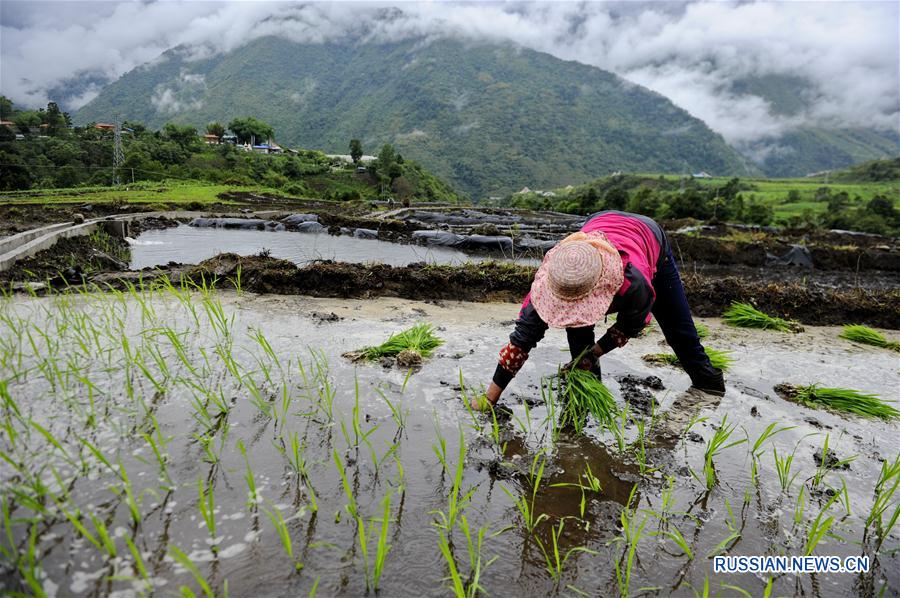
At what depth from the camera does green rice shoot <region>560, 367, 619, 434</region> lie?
104 inches

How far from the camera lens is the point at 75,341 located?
3.24m

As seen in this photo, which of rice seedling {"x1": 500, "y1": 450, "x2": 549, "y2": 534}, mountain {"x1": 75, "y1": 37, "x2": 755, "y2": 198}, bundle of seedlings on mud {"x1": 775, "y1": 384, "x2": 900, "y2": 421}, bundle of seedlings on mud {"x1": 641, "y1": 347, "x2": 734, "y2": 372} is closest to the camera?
rice seedling {"x1": 500, "y1": 450, "x2": 549, "y2": 534}

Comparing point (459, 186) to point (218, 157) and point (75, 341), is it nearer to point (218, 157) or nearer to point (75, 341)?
point (218, 157)

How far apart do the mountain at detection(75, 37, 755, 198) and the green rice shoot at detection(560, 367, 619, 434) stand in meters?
74.8

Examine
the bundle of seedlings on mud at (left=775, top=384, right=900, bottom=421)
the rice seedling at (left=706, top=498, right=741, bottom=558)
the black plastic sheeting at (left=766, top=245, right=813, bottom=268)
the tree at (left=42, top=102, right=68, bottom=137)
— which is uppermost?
the tree at (left=42, top=102, right=68, bottom=137)

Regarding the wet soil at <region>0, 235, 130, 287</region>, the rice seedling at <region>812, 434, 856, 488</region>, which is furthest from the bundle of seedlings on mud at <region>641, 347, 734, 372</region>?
the wet soil at <region>0, 235, 130, 287</region>

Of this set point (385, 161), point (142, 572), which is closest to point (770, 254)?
point (142, 572)

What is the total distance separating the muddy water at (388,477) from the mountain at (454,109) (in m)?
74.6

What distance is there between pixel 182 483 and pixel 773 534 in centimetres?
246

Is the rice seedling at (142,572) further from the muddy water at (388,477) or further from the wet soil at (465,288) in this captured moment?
the wet soil at (465,288)

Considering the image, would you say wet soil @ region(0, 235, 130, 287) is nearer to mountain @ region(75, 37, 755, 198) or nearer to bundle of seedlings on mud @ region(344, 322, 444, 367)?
bundle of seedlings on mud @ region(344, 322, 444, 367)

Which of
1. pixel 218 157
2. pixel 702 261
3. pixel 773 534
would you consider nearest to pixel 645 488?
pixel 773 534

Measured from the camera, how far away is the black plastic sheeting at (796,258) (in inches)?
452

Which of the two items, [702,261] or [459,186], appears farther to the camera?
[459,186]
